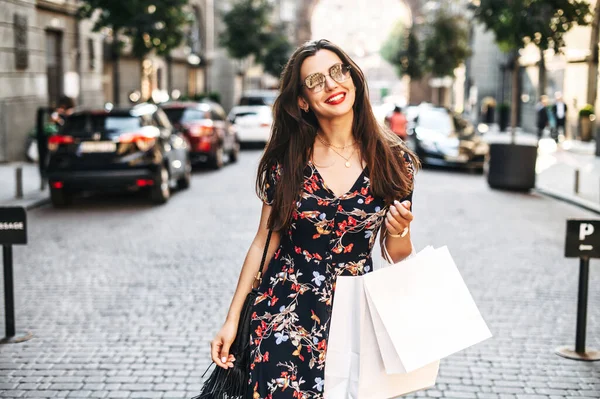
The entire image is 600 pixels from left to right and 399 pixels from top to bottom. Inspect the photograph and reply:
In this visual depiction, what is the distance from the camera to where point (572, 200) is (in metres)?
14.9

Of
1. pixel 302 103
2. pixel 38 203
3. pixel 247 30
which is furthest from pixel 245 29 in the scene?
pixel 302 103

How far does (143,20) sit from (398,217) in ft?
70.1

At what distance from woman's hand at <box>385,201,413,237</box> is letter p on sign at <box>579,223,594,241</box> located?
342 centimetres

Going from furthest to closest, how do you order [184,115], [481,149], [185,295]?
1. [481,149]
2. [184,115]
3. [185,295]

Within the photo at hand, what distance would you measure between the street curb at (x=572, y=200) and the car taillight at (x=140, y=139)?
7053 millimetres

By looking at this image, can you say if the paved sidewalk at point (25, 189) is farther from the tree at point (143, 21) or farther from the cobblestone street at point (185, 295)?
the tree at point (143, 21)

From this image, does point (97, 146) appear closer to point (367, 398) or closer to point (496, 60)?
point (367, 398)

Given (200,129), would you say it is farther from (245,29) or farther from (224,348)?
(245,29)

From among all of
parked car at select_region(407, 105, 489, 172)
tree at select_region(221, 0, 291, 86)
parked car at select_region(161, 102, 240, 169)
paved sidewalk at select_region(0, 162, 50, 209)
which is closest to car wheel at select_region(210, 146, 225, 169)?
parked car at select_region(161, 102, 240, 169)

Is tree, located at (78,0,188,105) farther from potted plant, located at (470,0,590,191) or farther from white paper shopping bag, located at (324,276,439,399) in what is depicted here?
white paper shopping bag, located at (324,276,439,399)

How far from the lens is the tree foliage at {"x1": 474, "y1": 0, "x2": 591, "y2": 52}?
1828 cm

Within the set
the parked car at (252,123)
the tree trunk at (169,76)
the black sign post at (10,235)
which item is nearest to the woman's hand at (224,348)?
the black sign post at (10,235)

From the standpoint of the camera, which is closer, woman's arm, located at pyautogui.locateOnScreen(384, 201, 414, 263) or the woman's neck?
woman's arm, located at pyautogui.locateOnScreen(384, 201, 414, 263)

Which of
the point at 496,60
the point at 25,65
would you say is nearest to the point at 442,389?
the point at 25,65
